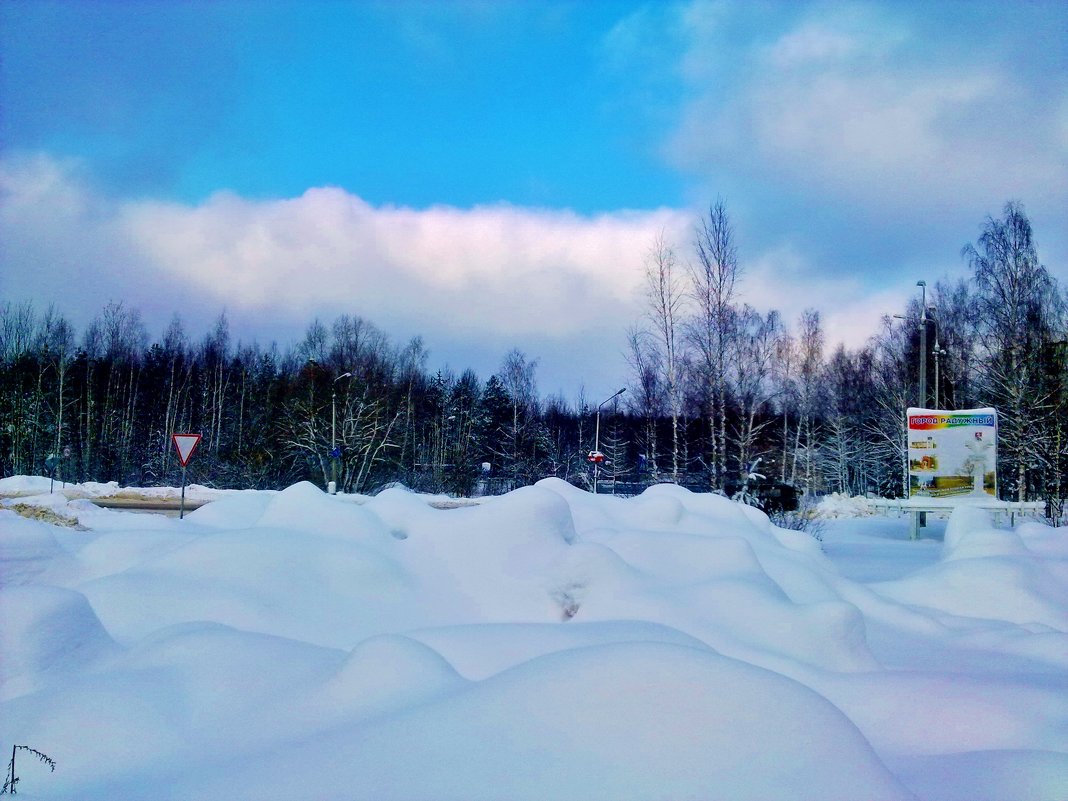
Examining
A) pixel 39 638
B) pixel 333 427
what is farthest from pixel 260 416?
pixel 39 638

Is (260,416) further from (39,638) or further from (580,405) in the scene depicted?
(39,638)

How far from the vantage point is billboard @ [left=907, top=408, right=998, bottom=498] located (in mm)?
16016

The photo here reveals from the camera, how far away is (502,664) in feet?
12.5

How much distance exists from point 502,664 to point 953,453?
15.5m

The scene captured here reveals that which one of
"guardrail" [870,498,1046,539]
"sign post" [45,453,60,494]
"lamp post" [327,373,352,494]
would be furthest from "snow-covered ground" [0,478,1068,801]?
"lamp post" [327,373,352,494]

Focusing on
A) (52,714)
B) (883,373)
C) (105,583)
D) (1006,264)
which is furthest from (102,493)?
(883,373)

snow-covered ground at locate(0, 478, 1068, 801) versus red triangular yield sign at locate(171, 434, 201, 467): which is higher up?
red triangular yield sign at locate(171, 434, 201, 467)

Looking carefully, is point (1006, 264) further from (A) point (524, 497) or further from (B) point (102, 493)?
(B) point (102, 493)

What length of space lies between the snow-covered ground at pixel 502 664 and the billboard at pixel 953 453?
378 inches

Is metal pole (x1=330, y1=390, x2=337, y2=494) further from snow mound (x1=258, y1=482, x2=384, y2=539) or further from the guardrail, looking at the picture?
snow mound (x1=258, y1=482, x2=384, y2=539)

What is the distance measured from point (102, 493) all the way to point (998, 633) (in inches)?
985

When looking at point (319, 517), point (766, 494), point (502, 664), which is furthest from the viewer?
point (766, 494)

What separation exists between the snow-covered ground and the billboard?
9.61 metres

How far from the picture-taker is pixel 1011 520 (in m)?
16.0
